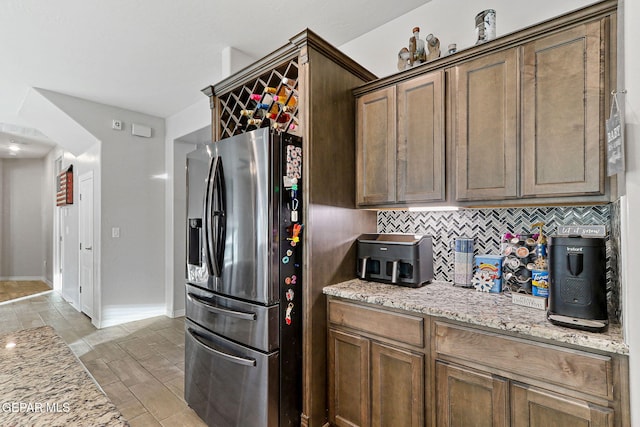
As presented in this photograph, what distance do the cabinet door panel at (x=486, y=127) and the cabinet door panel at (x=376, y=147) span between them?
1.34 ft

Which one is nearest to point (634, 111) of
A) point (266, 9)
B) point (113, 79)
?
point (266, 9)

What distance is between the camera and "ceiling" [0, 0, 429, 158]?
228cm

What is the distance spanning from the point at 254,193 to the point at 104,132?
3.42m

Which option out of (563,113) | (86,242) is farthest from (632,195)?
(86,242)

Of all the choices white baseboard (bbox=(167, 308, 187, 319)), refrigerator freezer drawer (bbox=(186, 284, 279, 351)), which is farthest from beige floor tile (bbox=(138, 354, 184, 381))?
white baseboard (bbox=(167, 308, 187, 319))

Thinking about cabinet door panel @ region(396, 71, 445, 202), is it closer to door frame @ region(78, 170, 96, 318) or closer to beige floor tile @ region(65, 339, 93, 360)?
beige floor tile @ region(65, 339, 93, 360)

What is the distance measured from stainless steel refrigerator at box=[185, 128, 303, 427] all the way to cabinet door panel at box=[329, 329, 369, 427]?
21 centimetres

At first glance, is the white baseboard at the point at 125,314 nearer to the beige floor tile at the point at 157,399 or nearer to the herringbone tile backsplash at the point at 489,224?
the beige floor tile at the point at 157,399

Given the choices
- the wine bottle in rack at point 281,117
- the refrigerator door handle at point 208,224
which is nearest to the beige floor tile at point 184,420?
the refrigerator door handle at point 208,224

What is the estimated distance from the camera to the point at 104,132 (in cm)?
409

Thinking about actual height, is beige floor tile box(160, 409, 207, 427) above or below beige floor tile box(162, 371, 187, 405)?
above

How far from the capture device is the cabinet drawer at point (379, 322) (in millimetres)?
1600

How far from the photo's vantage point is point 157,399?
7.95ft

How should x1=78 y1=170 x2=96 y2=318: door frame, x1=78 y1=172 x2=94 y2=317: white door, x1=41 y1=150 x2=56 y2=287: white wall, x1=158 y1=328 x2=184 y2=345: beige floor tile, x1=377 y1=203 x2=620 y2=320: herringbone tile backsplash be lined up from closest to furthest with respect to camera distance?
x1=377 y1=203 x2=620 y2=320: herringbone tile backsplash → x1=158 y1=328 x2=184 y2=345: beige floor tile → x1=78 y1=170 x2=96 y2=318: door frame → x1=78 y1=172 x2=94 y2=317: white door → x1=41 y1=150 x2=56 y2=287: white wall
